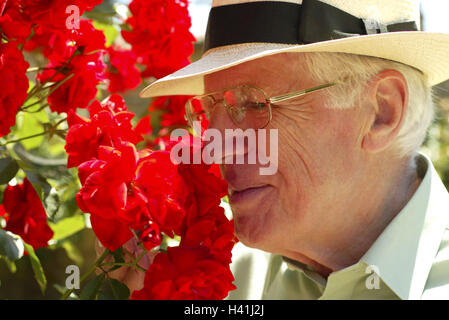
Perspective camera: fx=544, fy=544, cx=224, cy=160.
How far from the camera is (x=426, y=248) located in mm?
1605

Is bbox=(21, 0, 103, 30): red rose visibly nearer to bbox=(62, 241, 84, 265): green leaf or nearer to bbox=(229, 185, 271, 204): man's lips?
bbox=(229, 185, 271, 204): man's lips

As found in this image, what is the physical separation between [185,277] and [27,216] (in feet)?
1.91

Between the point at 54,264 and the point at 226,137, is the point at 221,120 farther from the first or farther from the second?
the point at 54,264

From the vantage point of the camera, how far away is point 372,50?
1539 mm

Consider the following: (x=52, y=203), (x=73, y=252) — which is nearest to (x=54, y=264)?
(x=73, y=252)

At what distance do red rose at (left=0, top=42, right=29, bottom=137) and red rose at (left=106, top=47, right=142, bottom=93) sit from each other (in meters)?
0.87

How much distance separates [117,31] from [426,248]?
53.3 inches

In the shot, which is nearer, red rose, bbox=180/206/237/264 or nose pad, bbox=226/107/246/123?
red rose, bbox=180/206/237/264

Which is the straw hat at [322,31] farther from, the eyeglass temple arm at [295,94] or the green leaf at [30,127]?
the green leaf at [30,127]

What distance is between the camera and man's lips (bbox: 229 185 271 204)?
165cm

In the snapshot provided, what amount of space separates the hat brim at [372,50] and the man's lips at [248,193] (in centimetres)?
38

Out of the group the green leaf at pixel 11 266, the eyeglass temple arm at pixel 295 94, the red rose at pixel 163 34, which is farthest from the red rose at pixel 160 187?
the red rose at pixel 163 34

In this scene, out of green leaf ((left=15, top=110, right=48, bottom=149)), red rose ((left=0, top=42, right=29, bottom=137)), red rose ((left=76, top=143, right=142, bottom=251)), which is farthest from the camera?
green leaf ((left=15, top=110, right=48, bottom=149))

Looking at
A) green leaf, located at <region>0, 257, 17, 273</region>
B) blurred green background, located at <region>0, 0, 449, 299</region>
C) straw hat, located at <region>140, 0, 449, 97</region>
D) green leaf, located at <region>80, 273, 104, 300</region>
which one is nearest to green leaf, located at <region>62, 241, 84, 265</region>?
blurred green background, located at <region>0, 0, 449, 299</region>
